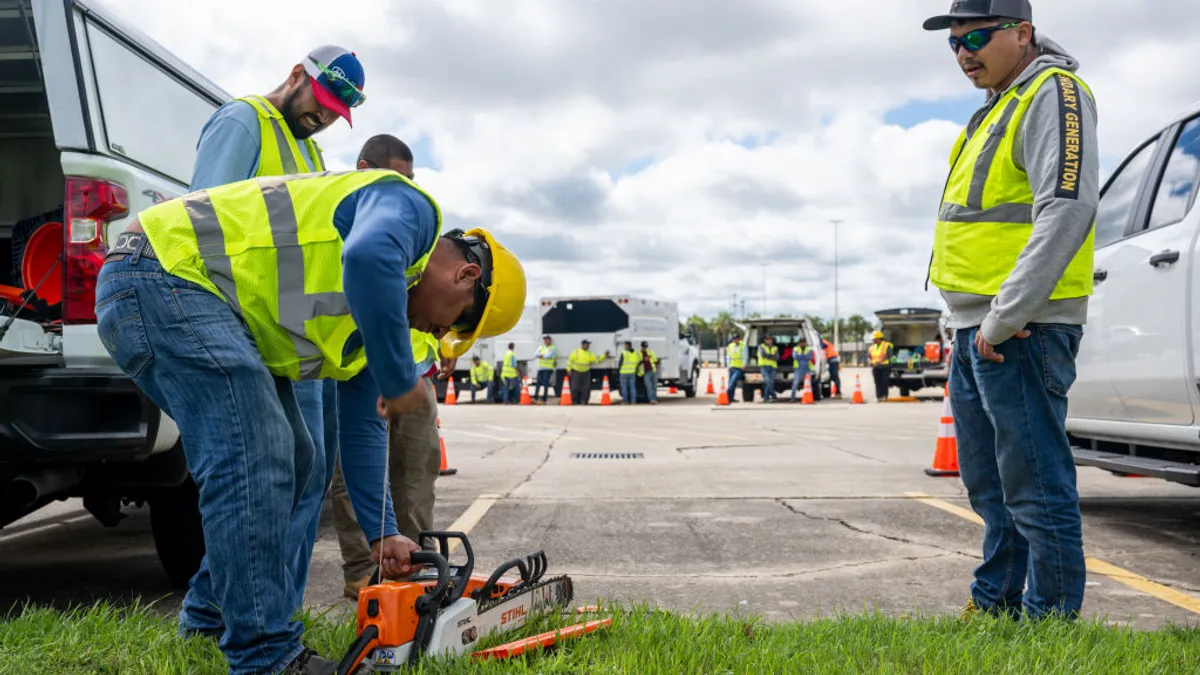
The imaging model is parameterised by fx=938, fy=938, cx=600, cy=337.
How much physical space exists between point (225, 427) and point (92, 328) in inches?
49.4

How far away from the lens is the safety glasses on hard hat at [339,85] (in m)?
3.21

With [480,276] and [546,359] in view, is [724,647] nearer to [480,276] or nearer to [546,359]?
[480,276]

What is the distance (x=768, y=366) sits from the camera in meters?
22.2

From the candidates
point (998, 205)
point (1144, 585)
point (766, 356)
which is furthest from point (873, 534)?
point (766, 356)

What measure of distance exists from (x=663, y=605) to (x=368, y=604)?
4.83 ft

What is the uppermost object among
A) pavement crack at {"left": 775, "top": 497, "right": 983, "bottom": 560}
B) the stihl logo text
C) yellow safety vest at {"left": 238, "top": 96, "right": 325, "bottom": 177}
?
yellow safety vest at {"left": 238, "top": 96, "right": 325, "bottom": 177}

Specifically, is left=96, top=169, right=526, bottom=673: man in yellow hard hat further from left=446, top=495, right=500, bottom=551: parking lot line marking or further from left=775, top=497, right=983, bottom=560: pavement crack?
left=775, top=497, right=983, bottom=560: pavement crack

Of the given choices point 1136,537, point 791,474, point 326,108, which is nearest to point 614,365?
point 791,474

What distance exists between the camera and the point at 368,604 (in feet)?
8.18

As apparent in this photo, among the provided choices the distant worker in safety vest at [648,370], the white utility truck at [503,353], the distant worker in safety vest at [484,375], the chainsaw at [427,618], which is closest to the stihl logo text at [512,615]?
the chainsaw at [427,618]

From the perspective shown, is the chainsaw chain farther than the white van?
No

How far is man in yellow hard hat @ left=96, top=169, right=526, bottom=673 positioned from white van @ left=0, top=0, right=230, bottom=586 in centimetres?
88

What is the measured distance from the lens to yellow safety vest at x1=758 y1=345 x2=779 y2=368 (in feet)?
72.9

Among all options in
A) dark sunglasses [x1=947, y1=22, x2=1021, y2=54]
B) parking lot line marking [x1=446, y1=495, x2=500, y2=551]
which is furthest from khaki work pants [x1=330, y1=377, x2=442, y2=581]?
dark sunglasses [x1=947, y1=22, x2=1021, y2=54]
